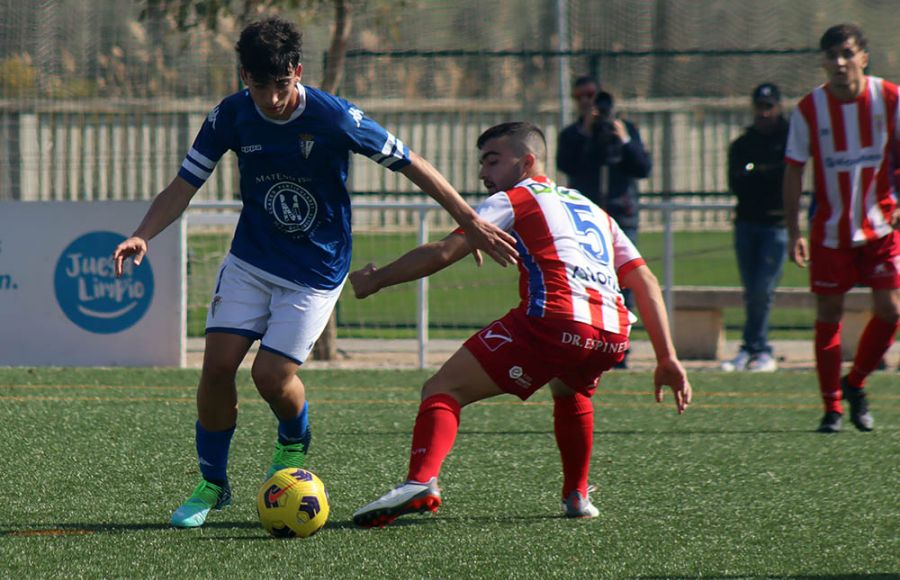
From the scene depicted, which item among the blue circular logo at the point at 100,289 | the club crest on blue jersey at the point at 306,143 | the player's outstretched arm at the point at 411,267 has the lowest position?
the blue circular logo at the point at 100,289

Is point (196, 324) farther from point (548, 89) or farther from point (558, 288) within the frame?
point (558, 288)

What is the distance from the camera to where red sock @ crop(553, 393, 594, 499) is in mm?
5020

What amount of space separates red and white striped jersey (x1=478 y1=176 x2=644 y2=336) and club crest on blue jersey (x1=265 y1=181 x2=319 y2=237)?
620 millimetres

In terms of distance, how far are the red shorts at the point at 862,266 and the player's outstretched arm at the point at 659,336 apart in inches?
95.7

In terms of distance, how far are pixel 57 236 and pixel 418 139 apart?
330cm

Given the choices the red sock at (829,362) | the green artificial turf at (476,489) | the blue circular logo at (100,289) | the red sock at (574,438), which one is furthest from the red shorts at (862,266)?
the blue circular logo at (100,289)

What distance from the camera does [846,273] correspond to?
23.0 ft

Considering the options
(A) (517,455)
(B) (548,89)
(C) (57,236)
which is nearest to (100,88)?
(C) (57,236)

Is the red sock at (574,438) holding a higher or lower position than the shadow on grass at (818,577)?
higher

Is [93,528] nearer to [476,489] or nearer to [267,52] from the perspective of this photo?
[476,489]

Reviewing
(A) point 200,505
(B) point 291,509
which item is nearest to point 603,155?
A: (A) point 200,505

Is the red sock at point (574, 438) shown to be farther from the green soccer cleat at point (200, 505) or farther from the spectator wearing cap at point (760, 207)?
the spectator wearing cap at point (760, 207)

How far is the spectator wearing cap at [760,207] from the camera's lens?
9914 millimetres

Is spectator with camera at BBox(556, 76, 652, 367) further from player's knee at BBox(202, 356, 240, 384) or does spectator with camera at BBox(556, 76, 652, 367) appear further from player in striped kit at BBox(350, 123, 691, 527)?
player's knee at BBox(202, 356, 240, 384)
